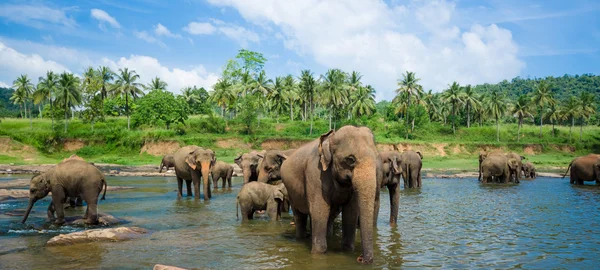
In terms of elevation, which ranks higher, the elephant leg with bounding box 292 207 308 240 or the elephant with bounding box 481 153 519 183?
the elephant with bounding box 481 153 519 183

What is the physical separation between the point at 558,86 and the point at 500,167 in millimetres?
148188

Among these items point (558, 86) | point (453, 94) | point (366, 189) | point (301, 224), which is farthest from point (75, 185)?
point (558, 86)

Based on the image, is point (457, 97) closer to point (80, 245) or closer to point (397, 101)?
point (397, 101)

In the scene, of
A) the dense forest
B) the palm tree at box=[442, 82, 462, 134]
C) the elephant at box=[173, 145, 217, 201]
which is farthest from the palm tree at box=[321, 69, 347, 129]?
the elephant at box=[173, 145, 217, 201]

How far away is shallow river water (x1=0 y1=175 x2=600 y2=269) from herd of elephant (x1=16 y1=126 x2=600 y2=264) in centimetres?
57

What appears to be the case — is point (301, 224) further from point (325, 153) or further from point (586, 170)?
point (586, 170)

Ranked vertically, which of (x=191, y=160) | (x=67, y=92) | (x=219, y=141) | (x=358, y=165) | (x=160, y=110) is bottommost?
(x=191, y=160)

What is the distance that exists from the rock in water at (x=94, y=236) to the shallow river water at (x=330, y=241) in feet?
0.96

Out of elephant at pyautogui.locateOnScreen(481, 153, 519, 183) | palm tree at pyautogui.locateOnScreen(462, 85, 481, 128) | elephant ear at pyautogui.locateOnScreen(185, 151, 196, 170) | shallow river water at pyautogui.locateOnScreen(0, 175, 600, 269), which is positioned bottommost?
shallow river water at pyautogui.locateOnScreen(0, 175, 600, 269)

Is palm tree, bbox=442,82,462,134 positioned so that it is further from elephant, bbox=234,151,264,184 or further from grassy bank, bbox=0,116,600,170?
elephant, bbox=234,151,264,184

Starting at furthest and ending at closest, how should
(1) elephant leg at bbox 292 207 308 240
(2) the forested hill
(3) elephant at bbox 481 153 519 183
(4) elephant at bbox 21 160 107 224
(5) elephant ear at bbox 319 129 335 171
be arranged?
(2) the forested hill
(3) elephant at bbox 481 153 519 183
(4) elephant at bbox 21 160 107 224
(1) elephant leg at bbox 292 207 308 240
(5) elephant ear at bbox 319 129 335 171

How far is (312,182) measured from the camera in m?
8.95

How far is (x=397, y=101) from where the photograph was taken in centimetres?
9344

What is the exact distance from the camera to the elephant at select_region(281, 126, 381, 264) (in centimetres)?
794
